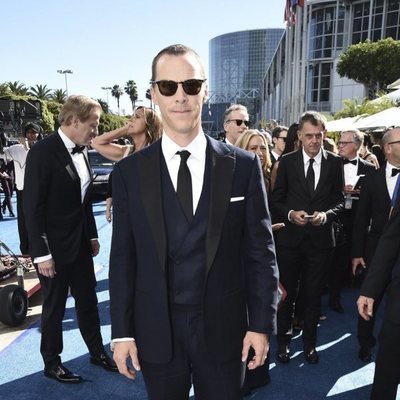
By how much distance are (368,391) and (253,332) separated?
2.06 meters

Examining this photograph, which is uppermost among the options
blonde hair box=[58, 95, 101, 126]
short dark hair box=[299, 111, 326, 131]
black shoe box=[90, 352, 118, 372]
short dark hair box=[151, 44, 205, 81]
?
short dark hair box=[151, 44, 205, 81]

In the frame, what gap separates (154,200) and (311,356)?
106 inches

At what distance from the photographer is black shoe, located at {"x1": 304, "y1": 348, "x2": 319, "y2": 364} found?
3.52 m

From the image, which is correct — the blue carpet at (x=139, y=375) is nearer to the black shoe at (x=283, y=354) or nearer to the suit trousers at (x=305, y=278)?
the black shoe at (x=283, y=354)

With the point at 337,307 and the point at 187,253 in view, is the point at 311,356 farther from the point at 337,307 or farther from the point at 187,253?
the point at 187,253

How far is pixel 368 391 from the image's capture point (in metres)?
3.13

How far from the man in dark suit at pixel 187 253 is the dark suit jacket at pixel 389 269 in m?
1.17

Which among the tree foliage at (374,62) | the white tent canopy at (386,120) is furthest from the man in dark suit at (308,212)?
the tree foliage at (374,62)

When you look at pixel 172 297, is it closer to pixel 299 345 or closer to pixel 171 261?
pixel 171 261

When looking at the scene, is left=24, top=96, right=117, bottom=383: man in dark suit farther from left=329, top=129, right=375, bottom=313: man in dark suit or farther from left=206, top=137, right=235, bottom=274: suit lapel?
left=329, top=129, right=375, bottom=313: man in dark suit

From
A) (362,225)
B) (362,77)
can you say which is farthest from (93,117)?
(362,77)

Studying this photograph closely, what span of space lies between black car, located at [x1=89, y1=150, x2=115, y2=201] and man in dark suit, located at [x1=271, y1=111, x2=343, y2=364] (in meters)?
8.29

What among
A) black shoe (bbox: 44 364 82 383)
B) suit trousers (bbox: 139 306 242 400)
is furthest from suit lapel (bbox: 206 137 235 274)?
black shoe (bbox: 44 364 82 383)

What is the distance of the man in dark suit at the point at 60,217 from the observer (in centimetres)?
292
